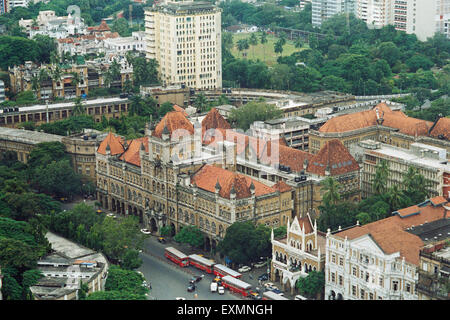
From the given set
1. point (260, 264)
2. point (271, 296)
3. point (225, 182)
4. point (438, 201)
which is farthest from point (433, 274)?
point (225, 182)

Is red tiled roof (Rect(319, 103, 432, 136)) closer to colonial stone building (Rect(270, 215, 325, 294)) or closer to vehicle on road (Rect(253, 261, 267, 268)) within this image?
vehicle on road (Rect(253, 261, 267, 268))

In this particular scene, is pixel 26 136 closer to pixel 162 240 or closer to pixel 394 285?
pixel 162 240

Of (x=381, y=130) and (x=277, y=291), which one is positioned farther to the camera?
(x=381, y=130)
